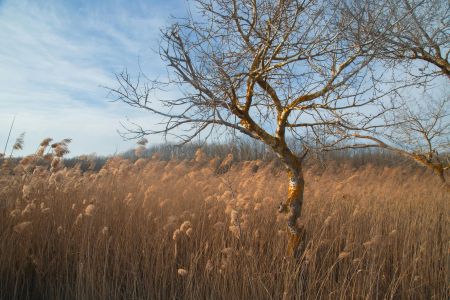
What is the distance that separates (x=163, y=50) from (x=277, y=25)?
0.95 meters

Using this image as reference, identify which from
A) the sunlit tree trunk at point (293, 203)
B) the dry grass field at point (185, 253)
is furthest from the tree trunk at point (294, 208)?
the dry grass field at point (185, 253)

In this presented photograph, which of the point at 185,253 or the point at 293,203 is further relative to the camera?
the point at 185,253

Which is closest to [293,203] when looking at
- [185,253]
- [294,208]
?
[294,208]

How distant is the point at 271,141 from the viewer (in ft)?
10.4

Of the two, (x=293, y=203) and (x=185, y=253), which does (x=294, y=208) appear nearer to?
(x=293, y=203)

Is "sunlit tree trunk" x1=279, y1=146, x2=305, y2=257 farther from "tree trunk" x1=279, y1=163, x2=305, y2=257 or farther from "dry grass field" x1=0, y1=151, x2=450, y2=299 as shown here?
"dry grass field" x1=0, y1=151, x2=450, y2=299

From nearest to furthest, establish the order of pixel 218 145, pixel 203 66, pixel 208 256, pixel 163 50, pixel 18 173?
pixel 163 50 < pixel 203 66 < pixel 218 145 < pixel 208 256 < pixel 18 173

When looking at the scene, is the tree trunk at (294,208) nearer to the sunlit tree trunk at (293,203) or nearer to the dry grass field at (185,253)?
the sunlit tree trunk at (293,203)

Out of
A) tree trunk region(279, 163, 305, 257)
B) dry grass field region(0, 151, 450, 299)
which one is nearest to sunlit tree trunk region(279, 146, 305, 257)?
tree trunk region(279, 163, 305, 257)

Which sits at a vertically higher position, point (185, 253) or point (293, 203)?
point (293, 203)

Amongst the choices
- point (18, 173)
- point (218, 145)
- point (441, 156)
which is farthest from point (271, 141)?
point (441, 156)

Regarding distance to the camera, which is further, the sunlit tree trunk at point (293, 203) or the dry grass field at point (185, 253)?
the sunlit tree trunk at point (293, 203)

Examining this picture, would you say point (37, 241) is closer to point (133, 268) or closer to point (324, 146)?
point (133, 268)

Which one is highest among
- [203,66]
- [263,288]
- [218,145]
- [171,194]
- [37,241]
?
[203,66]
